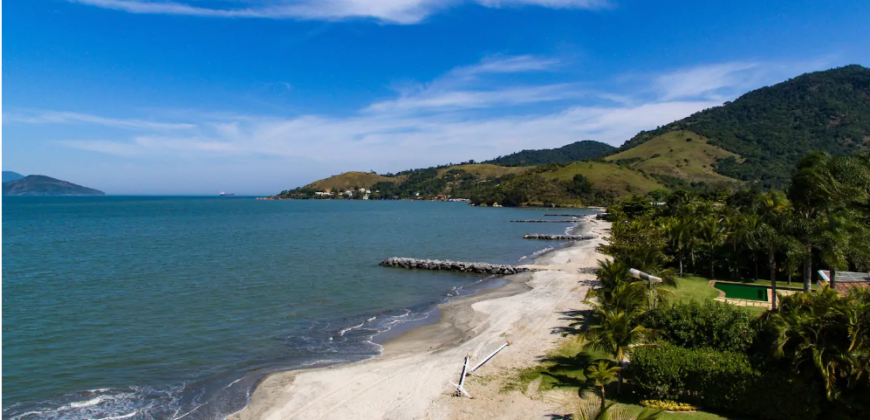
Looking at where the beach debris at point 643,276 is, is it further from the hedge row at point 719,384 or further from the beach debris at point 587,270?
the beach debris at point 587,270

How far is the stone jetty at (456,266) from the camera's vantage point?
4278 cm

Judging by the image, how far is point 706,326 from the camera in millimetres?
14508

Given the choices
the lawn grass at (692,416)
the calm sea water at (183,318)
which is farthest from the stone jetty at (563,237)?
the lawn grass at (692,416)

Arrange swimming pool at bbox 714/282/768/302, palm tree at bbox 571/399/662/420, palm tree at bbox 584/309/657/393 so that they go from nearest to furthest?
palm tree at bbox 571/399/662/420 → palm tree at bbox 584/309/657/393 → swimming pool at bbox 714/282/768/302

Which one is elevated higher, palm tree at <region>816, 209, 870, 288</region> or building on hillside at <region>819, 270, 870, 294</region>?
palm tree at <region>816, 209, 870, 288</region>

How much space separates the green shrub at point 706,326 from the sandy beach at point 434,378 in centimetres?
449

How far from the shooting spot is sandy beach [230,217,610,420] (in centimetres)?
1486

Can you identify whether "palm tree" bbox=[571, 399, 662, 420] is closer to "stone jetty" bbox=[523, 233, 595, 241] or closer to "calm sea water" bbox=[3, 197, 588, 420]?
"calm sea water" bbox=[3, 197, 588, 420]

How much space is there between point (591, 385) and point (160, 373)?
53.0ft

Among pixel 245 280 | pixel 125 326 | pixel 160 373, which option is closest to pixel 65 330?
pixel 125 326

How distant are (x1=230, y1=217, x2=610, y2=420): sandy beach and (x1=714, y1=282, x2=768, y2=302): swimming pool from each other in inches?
339

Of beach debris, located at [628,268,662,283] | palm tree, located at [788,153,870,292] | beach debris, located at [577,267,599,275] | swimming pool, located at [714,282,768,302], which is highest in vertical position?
palm tree, located at [788,153,870,292]

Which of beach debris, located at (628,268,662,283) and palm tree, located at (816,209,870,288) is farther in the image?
palm tree, located at (816,209,870,288)

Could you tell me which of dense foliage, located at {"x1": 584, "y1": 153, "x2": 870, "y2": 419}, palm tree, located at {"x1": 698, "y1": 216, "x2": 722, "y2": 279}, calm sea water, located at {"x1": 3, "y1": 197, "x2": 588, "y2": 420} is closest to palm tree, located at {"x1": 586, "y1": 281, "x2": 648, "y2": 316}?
dense foliage, located at {"x1": 584, "y1": 153, "x2": 870, "y2": 419}
